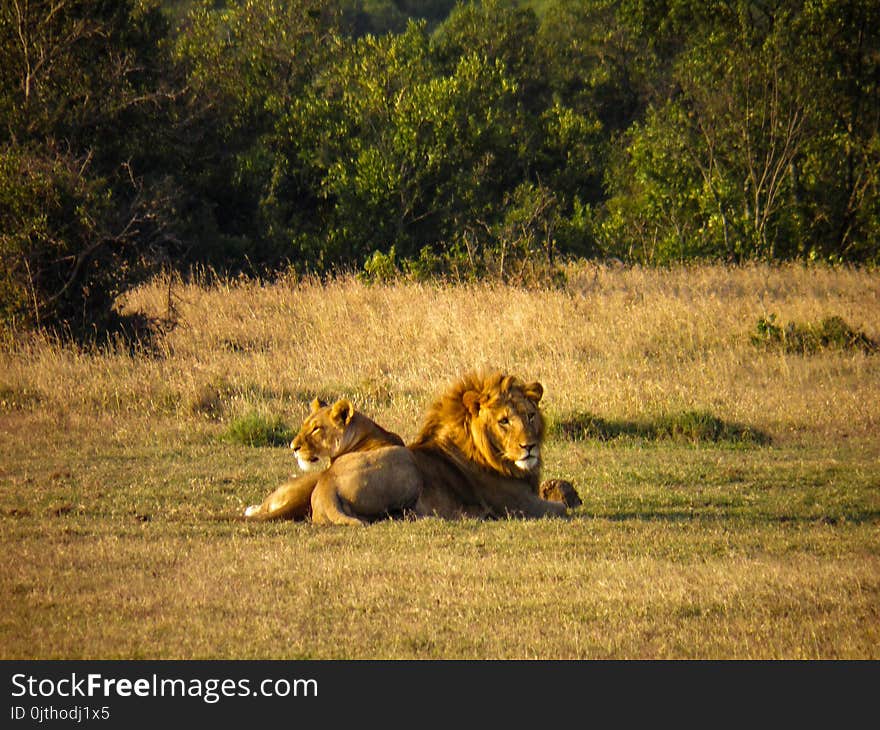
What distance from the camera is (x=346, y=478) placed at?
25.3 feet

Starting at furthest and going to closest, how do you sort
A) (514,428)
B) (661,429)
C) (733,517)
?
(661,429) < (733,517) < (514,428)

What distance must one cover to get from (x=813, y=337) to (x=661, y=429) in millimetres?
4439

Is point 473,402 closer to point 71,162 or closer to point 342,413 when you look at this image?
point 342,413

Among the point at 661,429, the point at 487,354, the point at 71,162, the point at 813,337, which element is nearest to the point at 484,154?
the point at 71,162

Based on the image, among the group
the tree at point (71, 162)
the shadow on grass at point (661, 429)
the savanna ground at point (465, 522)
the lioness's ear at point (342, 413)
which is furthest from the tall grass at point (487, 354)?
the lioness's ear at point (342, 413)

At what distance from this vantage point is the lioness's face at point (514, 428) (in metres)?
7.96

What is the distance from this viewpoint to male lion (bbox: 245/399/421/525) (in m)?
7.69

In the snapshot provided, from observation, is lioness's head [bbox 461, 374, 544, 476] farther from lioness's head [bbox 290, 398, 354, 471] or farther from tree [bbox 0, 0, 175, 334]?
tree [bbox 0, 0, 175, 334]

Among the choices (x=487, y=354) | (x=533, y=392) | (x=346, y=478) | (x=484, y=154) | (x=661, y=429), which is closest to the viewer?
(x=346, y=478)

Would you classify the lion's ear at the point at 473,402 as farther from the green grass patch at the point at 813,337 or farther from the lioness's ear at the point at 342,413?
the green grass patch at the point at 813,337

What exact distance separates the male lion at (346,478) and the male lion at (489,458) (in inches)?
7.6

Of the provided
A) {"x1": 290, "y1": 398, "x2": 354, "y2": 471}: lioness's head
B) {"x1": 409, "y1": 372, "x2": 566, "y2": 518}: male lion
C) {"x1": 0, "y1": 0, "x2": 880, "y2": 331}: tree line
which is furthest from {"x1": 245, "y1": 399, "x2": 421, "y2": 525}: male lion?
{"x1": 0, "y1": 0, "x2": 880, "y2": 331}: tree line

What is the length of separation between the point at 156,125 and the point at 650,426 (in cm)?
1093
